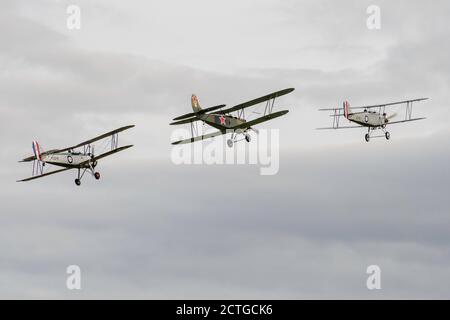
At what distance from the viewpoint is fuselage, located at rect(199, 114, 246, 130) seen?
62213mm

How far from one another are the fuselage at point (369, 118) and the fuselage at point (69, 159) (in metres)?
23.5

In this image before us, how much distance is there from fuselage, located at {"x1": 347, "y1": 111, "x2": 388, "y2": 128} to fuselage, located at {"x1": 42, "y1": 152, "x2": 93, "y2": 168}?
23.5m

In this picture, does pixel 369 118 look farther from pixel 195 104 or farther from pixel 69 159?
pixel 69 159

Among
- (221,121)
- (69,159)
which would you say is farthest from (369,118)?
(69,159)

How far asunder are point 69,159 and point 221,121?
12741mm

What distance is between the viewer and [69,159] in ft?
214

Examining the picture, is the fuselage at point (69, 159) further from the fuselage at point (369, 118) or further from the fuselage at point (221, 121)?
the fuselage at point (369, 118)

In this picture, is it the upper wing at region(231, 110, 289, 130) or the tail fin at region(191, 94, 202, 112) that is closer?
the upper wing at region(231, 110, 289, 130)

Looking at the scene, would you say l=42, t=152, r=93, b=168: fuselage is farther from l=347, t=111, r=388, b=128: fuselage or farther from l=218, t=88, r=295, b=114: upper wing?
l=347, t=111, r=388, b=128: fuselage

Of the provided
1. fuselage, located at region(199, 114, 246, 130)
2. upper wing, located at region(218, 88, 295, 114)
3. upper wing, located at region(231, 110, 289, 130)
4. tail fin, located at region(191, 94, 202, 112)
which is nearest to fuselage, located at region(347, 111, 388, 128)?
upper wing, located at region(218, 88, 295, 114)

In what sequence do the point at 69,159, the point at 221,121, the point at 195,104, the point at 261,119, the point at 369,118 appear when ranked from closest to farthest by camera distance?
1. the point at 195,104
2. the point at 261,119
3. the point at 221,121
4. the point at 69,159
5. the point at 369,118
